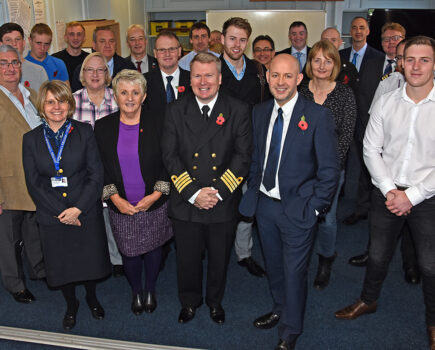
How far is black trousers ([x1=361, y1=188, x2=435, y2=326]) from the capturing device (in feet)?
8.25

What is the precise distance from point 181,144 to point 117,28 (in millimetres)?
5793

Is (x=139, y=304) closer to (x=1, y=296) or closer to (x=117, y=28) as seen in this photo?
(x=1, y=296)

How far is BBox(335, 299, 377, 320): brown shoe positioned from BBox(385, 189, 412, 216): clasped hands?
0.80 m

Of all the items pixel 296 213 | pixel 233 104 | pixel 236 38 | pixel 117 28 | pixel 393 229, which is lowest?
pixel 393 229

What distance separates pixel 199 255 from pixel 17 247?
1.44m

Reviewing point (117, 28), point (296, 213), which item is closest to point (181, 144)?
Answer: point (296, 213)

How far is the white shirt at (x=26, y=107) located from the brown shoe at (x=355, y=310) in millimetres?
2555

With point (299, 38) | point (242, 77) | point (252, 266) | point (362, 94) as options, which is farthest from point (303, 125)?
point (299, 38)

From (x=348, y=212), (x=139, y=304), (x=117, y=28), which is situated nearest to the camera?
(x=139, y=304)

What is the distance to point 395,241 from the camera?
2.74 m

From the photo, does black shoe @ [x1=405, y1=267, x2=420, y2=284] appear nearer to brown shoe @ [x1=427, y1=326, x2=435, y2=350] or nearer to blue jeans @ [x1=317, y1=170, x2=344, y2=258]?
blue jeans @ [x1=317, y1=170, x2=344, y2=258]

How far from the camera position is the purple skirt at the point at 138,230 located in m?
2.84

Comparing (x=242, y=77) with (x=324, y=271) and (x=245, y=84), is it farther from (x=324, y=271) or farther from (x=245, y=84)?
(x=324, y=271)

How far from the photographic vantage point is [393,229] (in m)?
2.68
